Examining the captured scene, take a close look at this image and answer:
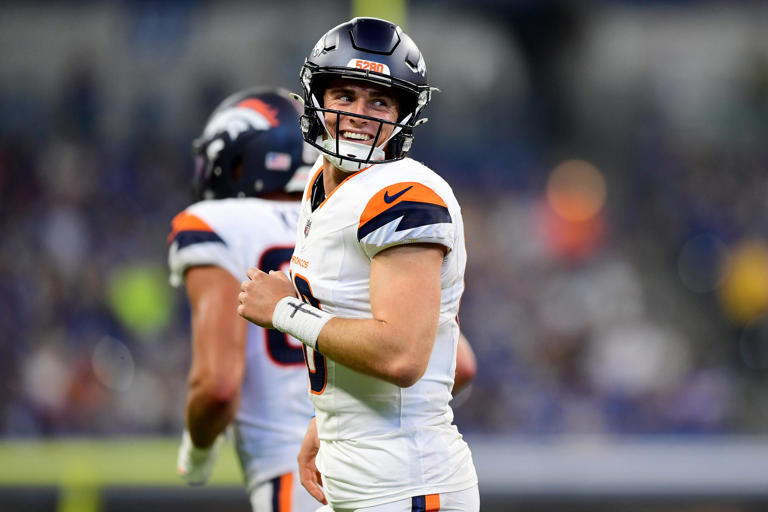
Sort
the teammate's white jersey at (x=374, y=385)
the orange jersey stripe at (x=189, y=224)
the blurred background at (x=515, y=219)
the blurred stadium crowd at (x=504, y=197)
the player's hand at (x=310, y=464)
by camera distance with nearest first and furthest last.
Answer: the teammate's white jersey at (x=374, y=385) < the player's hand at (x=310, y=464) < the orange jersey stripe at (x=189, y=224) < the blurred background at (x=515, y=219) < the blurred stadium crowd at (x=504, y=197)

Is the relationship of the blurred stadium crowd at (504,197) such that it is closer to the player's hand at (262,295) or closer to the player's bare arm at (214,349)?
the player's bare arm at (214,349)

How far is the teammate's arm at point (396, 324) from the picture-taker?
1.71 m

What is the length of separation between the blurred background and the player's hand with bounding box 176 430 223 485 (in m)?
1.65

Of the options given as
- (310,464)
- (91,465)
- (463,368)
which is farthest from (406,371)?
(91,465)

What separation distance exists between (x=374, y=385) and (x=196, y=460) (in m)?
0.92

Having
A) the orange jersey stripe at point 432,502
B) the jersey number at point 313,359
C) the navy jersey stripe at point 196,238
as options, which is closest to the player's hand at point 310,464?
the jersey number at point 313,359

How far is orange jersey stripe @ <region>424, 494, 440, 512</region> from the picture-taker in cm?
183

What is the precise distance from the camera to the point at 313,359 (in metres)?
1.94

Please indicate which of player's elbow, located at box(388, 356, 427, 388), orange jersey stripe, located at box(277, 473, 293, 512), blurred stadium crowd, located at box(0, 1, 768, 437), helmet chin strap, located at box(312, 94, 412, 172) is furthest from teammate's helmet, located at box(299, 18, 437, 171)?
blurred stadium crowd, located at box(0, 1, 768, 437)

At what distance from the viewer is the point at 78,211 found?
29.4 ft

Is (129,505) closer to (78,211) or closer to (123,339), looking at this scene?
(123,339)

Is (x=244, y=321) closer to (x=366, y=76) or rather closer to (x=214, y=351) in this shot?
(x=214, y=351)

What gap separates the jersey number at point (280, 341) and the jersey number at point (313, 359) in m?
0.53

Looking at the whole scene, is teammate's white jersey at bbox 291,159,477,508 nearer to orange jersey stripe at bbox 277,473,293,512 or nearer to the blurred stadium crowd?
orange jersey stripe at bbox 277,473,293,512
